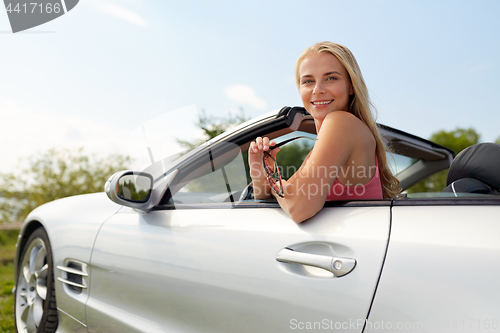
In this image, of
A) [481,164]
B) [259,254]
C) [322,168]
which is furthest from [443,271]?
[481,164]

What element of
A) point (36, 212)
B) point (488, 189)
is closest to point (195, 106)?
point (488, 189)

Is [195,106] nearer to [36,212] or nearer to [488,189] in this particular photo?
[488,189]

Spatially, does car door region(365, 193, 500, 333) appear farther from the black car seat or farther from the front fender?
the front fender

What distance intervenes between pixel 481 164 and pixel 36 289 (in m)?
2.83

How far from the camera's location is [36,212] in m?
2.86

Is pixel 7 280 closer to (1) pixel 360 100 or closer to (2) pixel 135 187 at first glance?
(2) pixel 135 187

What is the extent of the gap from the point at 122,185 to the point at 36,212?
130 centimetres

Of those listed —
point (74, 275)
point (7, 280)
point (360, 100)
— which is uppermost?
point (360, 100)

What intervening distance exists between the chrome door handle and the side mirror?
0.85 m

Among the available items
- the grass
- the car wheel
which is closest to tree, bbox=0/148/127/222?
the grass

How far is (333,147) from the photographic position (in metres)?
1.38

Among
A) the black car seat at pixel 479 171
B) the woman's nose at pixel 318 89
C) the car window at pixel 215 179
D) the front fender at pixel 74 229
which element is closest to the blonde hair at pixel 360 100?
the woman's nose at pixel 318 89

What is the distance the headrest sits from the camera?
1.59 metres

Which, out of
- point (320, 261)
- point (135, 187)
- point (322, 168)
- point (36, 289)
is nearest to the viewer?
point (320, 261)
